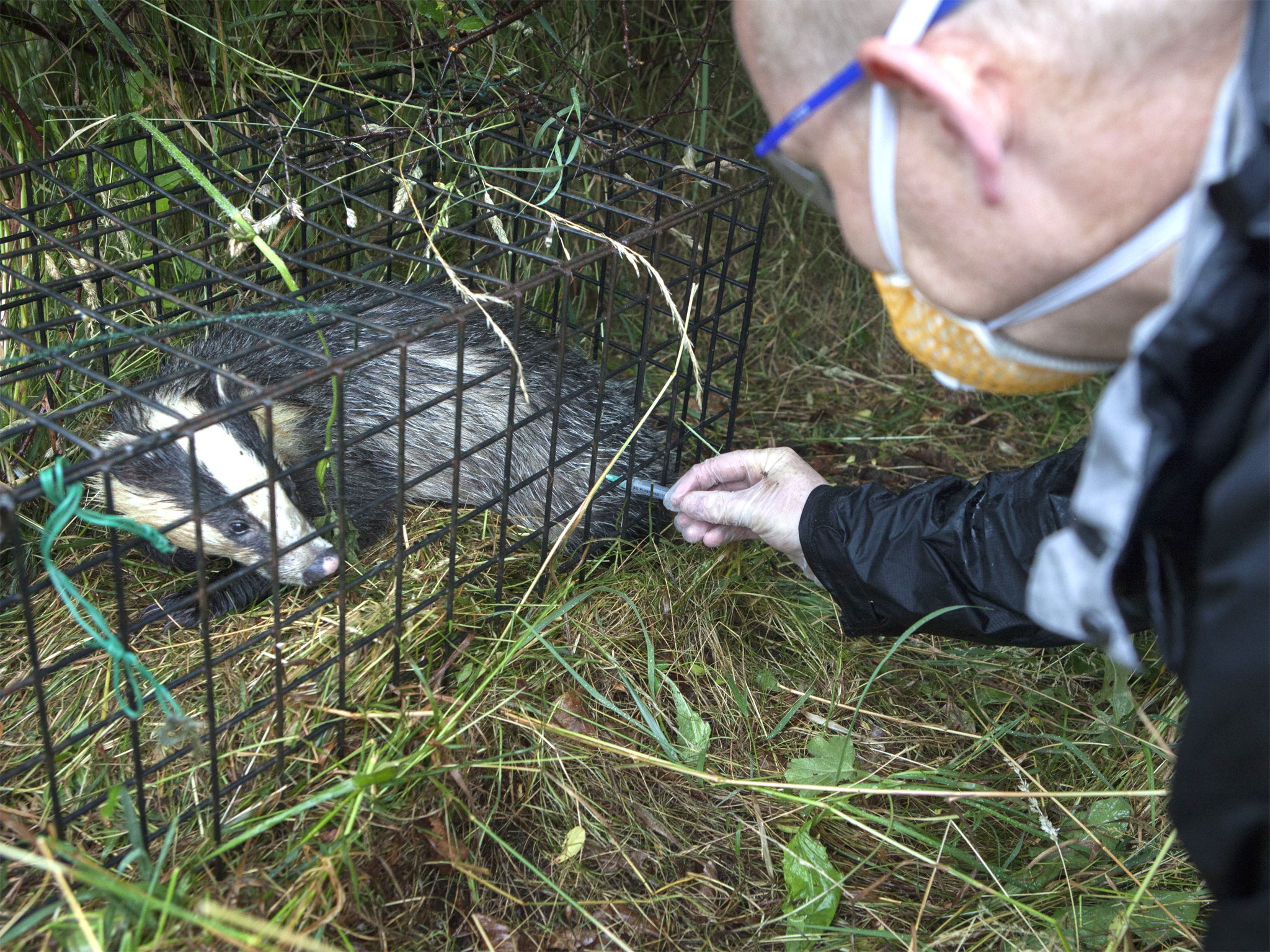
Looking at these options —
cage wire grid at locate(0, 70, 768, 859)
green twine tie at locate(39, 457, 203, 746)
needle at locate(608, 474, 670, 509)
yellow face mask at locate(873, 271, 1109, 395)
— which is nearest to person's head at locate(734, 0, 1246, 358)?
yellow face mask at locate(873, 271, 1109, 395)

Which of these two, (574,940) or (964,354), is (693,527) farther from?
(964,354)

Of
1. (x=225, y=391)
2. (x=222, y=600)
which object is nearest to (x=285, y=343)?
(x=225, y=391)

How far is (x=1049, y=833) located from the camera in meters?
1.93

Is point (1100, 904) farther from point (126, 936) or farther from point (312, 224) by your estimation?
point (312, 224)

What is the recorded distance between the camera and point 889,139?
107 cm

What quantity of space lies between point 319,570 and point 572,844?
0.75 m

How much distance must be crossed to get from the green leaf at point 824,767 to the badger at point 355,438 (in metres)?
0.65

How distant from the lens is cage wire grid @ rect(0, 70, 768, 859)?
1.72 meters

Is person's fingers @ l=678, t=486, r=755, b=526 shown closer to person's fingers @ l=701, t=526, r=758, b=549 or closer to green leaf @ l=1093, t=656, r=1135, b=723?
person's fingers @ l=701, t=526, r=758, b=549

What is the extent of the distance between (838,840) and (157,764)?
112cm

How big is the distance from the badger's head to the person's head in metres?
1.51

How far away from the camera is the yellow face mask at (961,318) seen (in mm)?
1000

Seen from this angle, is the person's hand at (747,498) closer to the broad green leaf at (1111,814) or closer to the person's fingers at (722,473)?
the person's fingers at (722,473)

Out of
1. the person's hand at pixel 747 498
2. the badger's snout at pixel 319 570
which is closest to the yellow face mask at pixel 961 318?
the person's hand at pixel 747 498
